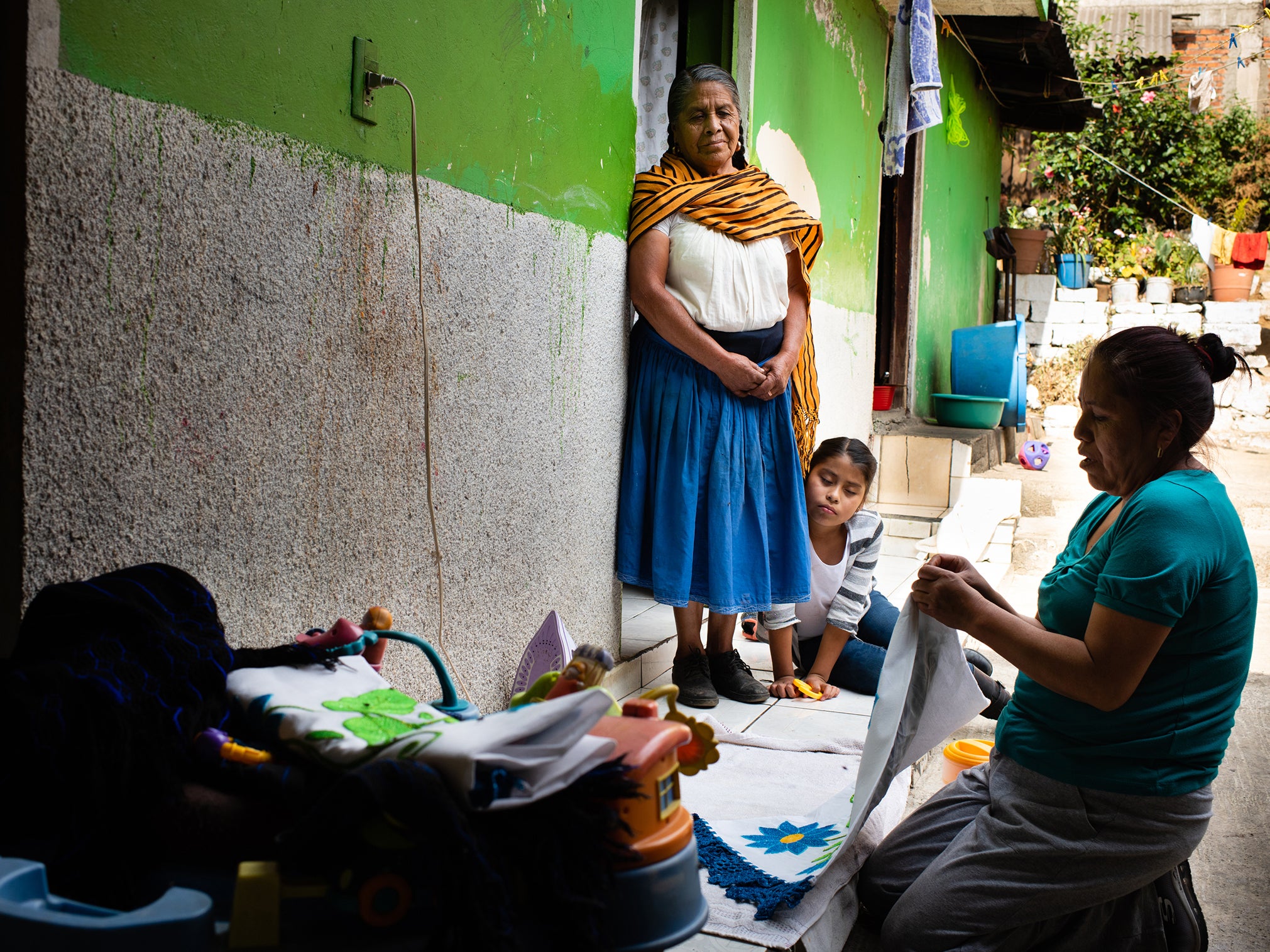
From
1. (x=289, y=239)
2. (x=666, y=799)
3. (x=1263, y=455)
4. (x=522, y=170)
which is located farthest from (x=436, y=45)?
(x=1263, y=455)

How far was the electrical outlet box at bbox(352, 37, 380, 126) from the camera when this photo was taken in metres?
2.14

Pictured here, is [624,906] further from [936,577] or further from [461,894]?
[936,577]

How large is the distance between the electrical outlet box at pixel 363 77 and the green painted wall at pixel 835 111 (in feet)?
8.90

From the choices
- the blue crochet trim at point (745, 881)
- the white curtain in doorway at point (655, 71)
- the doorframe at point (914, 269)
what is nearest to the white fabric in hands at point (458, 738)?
the blue crochet trim at point (745, 881)

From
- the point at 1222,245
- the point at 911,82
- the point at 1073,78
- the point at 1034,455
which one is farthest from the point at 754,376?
the point at 1222,245

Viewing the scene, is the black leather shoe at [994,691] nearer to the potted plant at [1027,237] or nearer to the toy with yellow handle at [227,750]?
the toy with yellow handle at [227,750]

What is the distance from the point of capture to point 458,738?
1093 millimetres

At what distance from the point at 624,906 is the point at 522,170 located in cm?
212

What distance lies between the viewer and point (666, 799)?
120cm

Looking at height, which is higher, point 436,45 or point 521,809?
point 436,45

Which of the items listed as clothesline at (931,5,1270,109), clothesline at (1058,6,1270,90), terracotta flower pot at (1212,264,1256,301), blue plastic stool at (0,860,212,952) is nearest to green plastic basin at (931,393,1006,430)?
clothesline at (931,5,1270,109)

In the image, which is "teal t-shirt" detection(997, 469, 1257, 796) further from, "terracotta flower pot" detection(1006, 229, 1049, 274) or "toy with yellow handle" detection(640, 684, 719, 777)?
"terracotta flower pot" detection(1006, 229, 1049, 274)

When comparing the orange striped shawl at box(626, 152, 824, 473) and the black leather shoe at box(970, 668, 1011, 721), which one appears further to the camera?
the orange striped shawl at box(626, 152, 824, 473)

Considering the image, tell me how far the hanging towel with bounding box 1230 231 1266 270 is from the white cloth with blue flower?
12944 mm
